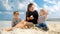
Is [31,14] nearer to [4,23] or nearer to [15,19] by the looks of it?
[15,19]

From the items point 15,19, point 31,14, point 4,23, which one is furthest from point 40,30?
point 4,23

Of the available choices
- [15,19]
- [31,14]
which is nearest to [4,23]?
[15,19]

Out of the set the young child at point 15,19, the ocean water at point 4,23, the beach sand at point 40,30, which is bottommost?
the beach sand at point 40,30

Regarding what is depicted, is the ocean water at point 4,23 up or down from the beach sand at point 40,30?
up

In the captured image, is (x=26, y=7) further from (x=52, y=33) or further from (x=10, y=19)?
(x=52, y=33)

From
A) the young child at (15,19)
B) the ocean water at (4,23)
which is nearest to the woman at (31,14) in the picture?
the young child at (15,19)

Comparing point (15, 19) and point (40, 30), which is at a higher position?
point (15, 19)

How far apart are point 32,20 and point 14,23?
0.67 feet

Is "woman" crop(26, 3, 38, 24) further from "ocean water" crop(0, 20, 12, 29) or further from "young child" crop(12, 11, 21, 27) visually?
"ocean water" crop(0, 20, 12, 29)

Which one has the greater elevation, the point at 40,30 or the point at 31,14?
the point at 31,14

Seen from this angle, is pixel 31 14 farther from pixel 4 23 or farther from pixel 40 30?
pixel 4 23

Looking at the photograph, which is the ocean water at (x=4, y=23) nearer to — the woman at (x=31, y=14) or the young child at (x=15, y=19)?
the young child at (x=15, y=19)

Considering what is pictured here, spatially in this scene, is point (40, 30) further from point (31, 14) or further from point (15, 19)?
point (15, 19)

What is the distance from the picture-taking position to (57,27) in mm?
1271
